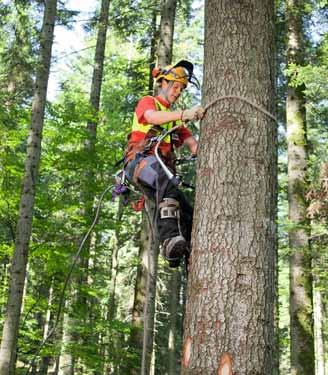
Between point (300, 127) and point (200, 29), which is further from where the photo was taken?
point (200, 29)

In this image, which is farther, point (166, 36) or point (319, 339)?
point (319, 339)

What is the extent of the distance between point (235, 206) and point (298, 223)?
23.4ft

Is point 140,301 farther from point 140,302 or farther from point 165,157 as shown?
point 165,157

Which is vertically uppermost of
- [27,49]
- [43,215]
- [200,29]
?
[200,29]

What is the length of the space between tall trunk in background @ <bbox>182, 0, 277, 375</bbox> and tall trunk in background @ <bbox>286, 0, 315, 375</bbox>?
6.40 meters

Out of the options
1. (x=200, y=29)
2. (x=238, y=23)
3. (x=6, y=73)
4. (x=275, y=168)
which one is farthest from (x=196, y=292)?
(x=200, y=29)

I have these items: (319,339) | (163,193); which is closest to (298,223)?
(163,193)

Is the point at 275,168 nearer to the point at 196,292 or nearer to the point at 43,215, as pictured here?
the point at 196,292

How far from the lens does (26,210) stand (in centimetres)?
878

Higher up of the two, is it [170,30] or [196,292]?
[170,30]

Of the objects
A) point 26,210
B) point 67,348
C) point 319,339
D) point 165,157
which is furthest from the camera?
point 319,339

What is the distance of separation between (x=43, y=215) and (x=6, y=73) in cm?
455

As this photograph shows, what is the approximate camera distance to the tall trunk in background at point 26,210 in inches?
327

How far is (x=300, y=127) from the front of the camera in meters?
10.5
